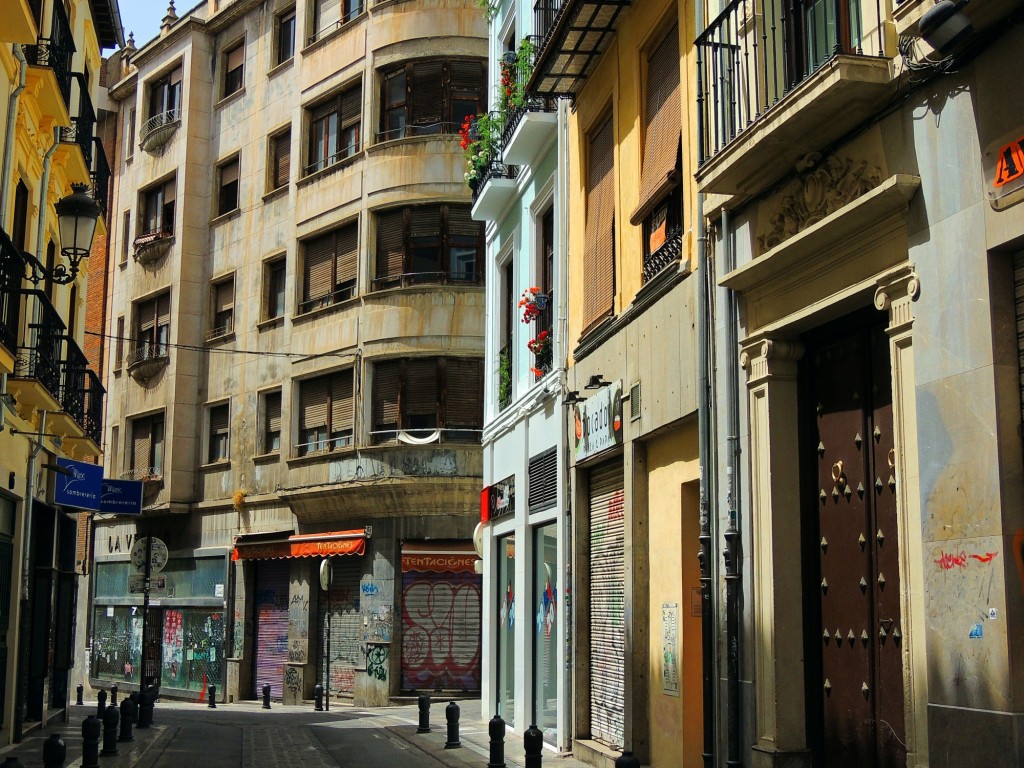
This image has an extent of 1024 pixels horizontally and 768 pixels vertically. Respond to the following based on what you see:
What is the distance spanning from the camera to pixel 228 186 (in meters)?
35.0

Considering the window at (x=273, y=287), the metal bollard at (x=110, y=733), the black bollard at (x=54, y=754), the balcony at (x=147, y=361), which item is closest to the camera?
the black bollard at (x=54, y=754)

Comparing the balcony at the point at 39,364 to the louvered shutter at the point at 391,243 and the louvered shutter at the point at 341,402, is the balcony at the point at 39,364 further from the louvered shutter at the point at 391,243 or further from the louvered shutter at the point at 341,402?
the louvered shutter at the point at 391,243

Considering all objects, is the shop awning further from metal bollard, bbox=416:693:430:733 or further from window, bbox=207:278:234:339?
metal bollard, bbox=416:693:430:733

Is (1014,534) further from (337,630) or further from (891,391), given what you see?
(337,630)

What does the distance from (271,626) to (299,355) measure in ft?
21.4

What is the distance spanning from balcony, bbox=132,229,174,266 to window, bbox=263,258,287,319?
4.73 meters

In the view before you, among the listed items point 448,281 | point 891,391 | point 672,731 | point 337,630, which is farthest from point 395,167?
point 891,391

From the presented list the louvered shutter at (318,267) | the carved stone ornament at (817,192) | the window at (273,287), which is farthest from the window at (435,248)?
the carved stone ornament at (817,192)

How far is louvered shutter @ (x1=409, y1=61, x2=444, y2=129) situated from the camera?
2859 cm

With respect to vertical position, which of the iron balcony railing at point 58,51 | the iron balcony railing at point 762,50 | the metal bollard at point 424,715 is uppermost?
the iron balcony railing at point 58,51

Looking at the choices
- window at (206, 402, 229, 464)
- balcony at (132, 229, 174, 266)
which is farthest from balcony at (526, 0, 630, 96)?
balcony at (132, 229, 174, 266)

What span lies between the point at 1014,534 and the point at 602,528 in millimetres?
8532

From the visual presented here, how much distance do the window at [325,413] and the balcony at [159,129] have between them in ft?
33.4

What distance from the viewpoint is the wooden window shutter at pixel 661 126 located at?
40.5 ft
